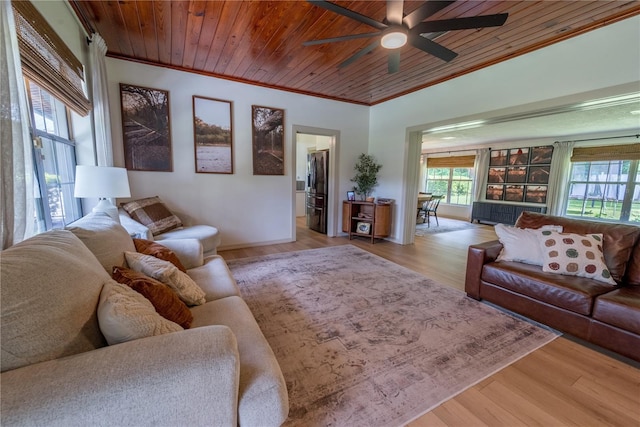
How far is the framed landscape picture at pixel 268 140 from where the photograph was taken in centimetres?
413

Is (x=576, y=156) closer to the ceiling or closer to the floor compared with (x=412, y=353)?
closer to the ceiling

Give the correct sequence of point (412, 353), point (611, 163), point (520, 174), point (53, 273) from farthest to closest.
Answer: point (520, 174), point (611, 163), point (412, 353), point (53, 273)

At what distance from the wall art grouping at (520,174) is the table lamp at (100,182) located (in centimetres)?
893

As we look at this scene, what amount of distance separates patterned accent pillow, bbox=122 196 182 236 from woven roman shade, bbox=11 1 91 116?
116cm

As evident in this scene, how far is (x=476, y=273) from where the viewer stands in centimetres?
251

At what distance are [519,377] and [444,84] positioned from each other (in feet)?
12.3

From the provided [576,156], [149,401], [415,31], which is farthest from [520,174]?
[149,401]

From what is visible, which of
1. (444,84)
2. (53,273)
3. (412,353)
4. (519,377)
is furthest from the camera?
(444,84)

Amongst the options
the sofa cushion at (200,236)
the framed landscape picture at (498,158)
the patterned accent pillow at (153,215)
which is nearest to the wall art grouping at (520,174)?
the framed landscape picture at (498,158)

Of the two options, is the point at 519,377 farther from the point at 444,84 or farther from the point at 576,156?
the point at 576,156

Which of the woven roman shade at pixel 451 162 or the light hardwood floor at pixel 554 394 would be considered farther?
the woven roman shade at pixel 451 162

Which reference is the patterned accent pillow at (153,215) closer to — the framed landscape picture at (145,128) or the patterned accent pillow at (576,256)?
the framed landscape picture at (145,128)

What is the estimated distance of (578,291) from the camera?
1898 millimetres

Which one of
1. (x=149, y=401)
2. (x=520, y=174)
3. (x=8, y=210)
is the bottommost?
(x=149, y=401)
